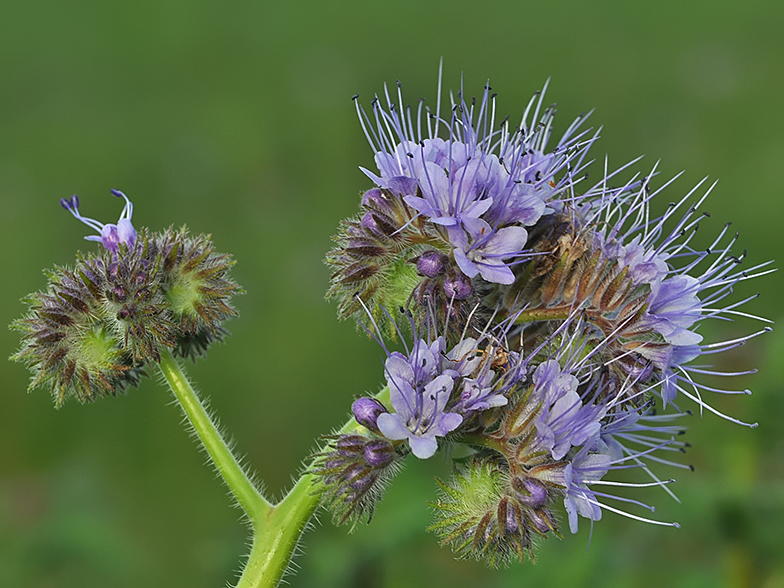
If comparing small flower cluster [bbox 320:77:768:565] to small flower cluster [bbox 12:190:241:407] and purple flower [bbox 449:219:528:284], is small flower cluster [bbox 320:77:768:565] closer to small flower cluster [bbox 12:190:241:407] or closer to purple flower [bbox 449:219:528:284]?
purple flower [bbox 449:219:528:284]

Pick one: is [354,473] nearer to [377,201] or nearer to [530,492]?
[530,492]

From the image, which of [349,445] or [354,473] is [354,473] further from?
[349,445]

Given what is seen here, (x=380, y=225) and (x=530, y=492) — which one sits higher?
(x=380, y=225)

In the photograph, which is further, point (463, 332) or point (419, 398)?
point (463, 332)

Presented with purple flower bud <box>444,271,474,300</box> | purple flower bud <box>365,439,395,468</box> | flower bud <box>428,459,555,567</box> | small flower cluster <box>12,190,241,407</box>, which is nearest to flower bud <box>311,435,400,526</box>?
purple flower bud <box>365,439,395,468</box>

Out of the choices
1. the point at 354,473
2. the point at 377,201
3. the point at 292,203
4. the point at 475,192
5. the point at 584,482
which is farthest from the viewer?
the point at 292,203

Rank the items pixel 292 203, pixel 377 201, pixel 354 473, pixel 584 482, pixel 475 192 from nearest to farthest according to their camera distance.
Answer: pixel 354 473 → pixel 584 482 → pixel 475 192 → pixel 377 201 → pixel 292 203

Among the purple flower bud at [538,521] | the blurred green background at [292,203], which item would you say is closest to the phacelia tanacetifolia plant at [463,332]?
the purple flower bud at [538,521]

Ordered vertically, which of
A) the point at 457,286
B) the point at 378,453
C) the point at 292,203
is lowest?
the point at 292,203

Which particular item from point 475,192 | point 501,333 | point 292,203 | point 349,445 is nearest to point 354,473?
point 349,445
